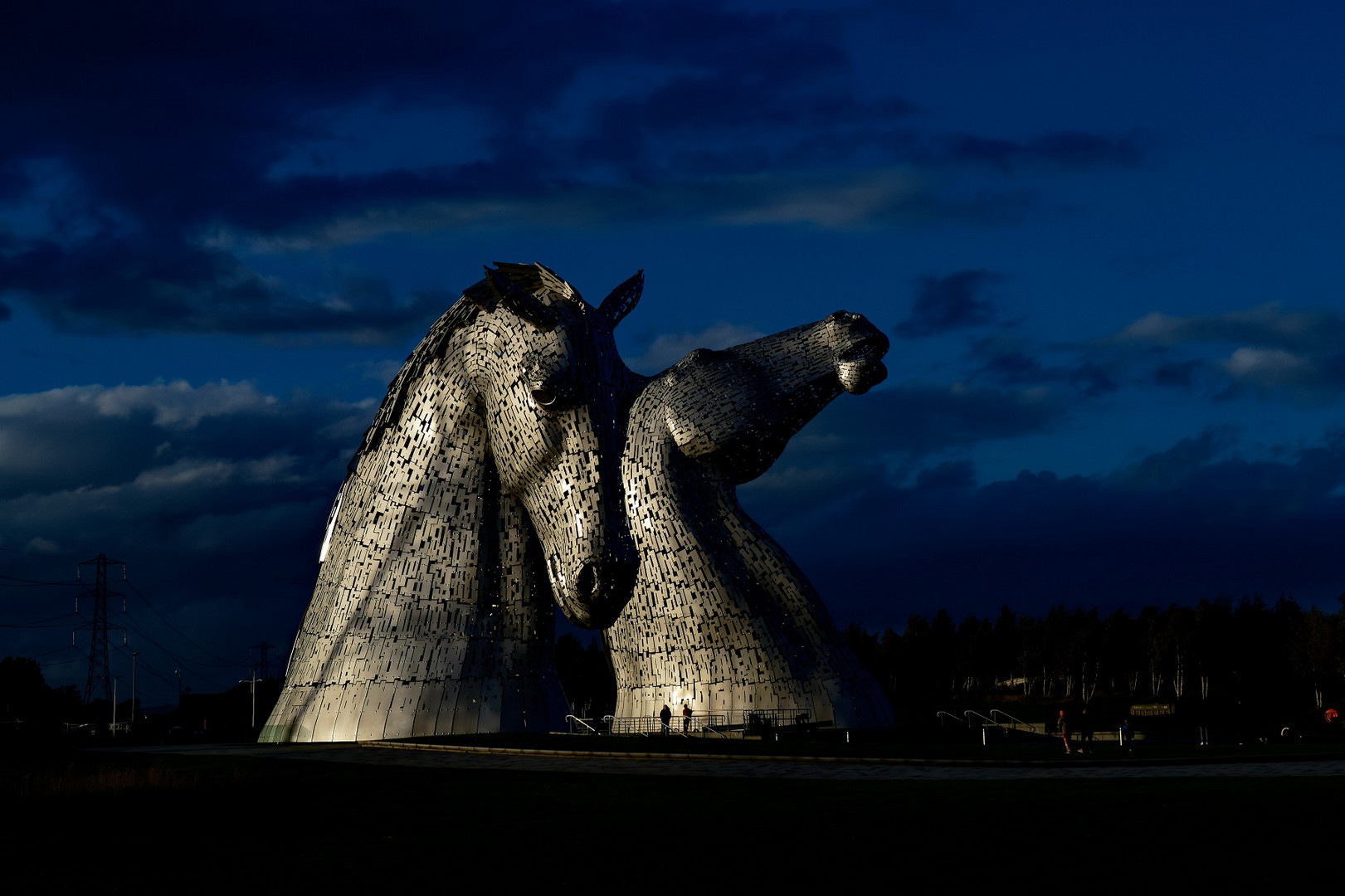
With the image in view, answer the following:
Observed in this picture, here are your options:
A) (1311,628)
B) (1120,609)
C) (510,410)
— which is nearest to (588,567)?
(510,410)

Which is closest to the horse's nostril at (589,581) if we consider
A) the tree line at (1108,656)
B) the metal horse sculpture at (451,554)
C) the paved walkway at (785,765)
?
the metal horse sculpture at (451,554)

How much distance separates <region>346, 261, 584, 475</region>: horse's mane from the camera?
24328 millimetres

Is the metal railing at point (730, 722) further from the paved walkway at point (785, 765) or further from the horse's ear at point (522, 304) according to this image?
the horse's ear at point (522, 304)

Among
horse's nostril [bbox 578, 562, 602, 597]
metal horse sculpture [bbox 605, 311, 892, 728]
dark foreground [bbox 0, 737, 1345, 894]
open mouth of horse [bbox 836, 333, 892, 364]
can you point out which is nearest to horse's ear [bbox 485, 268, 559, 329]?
horse's nostril [bbox 578, 562, 602, 597]

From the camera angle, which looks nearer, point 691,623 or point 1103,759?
point 1103,759

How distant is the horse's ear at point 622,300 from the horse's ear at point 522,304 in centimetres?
366

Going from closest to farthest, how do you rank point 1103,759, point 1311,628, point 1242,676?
point 1103,759
point 1311,628
point 1242,676

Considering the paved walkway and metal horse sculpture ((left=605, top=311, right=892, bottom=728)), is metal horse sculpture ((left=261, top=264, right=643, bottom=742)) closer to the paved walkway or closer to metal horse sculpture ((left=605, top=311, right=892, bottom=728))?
the paved walkway

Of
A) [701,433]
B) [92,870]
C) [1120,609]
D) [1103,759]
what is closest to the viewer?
[92,870]

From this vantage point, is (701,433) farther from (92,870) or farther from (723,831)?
(92,870)

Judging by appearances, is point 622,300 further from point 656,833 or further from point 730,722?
point 656,833

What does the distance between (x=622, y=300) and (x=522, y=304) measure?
4350 millimetres

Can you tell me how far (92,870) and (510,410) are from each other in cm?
1376

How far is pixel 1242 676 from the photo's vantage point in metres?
77.7
